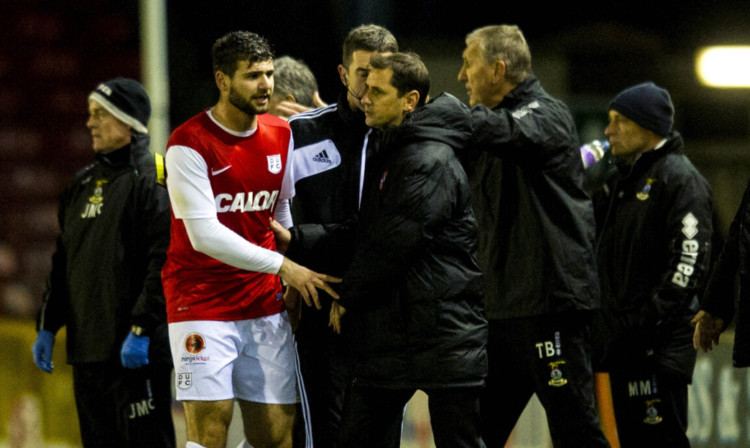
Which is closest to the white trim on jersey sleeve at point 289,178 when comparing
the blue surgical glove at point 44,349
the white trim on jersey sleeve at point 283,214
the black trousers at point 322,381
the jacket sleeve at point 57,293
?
the white trim on jersey sleeve at point 283,214

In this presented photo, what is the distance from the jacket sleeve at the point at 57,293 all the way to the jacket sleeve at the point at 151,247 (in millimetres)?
529

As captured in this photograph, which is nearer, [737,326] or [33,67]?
[737,326]

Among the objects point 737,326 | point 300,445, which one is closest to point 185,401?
point 300,445

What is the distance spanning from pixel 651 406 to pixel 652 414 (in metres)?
0.04

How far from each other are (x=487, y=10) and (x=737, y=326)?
7466 mm

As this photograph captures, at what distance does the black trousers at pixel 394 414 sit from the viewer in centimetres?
398

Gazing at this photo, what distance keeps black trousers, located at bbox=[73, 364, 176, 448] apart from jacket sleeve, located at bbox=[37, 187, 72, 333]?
0.36m

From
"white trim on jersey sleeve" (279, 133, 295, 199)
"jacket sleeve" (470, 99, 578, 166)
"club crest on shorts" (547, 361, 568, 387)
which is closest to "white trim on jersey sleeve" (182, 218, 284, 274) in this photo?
"white trim on jersey sleeve" (279, 133, 295, 199)

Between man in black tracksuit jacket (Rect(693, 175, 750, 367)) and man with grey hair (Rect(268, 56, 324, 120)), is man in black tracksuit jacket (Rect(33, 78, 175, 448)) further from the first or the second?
man in black tracksuit jacket (Rect(693, 175, 750, 367))

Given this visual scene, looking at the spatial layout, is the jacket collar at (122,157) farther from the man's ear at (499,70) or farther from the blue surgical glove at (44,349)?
the man's ear at (499,70)

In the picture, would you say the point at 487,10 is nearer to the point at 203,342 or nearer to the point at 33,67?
the point at 33,67

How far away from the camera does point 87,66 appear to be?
43.8ft

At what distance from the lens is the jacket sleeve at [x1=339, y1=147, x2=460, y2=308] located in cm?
387

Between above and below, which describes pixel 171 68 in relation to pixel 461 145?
above
